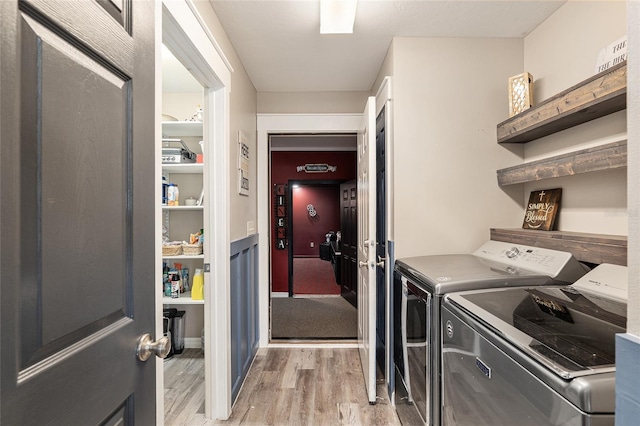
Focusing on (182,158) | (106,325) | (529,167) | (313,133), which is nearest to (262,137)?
(313,133)

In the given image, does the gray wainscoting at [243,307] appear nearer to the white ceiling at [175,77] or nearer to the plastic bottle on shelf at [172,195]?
the plastic bottle on shelf at [172,195]

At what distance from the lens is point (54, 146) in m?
0.56

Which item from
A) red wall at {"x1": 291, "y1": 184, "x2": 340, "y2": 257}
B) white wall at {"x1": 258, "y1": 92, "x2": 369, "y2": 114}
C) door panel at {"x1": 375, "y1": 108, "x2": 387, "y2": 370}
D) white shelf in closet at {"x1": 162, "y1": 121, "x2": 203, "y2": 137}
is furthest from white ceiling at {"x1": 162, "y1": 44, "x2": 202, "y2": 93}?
red wall at {"x1": 291, "y1": 184, "x2": 340, "y2": 257}

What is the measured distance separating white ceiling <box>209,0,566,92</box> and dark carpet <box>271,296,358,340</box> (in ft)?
8.38

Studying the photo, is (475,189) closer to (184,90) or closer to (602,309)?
(602,309)

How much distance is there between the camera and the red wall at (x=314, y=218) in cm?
868

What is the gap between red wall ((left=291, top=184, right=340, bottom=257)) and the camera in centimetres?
868

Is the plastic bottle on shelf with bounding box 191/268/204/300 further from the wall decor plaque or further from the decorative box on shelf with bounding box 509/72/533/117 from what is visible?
the decorative box on shelf with bounding box 509/72/533/117

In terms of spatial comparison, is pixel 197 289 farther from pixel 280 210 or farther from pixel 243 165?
pixel 280 210

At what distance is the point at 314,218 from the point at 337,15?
23.6 ft

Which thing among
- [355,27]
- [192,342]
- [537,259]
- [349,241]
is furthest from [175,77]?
[349,241]

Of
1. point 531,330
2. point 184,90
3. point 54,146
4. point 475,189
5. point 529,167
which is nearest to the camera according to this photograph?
point 54,146

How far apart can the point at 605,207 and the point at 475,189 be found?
2.21 ft

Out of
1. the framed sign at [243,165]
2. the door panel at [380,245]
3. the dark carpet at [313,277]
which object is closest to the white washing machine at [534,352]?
the door panel at [380,245]
